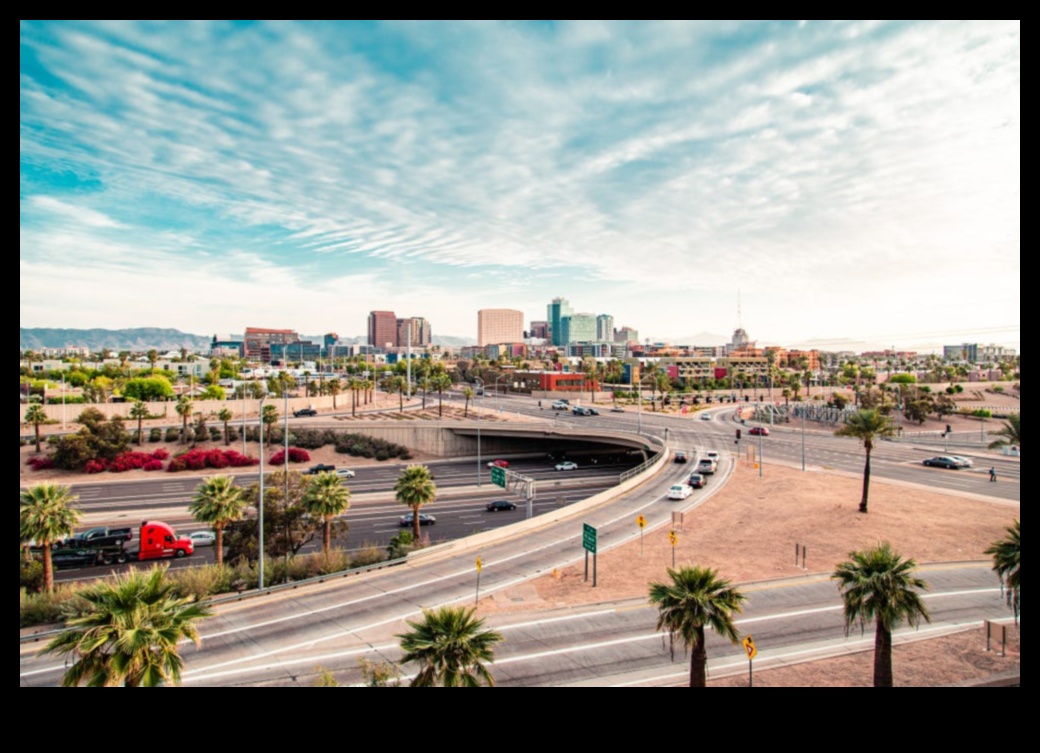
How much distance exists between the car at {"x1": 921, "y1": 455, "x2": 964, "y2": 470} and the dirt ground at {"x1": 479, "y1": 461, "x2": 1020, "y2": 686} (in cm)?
1066

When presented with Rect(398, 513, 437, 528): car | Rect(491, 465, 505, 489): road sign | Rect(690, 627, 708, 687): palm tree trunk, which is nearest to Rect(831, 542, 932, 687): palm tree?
Rect(690, 627, 708, 687): palm tree trunk

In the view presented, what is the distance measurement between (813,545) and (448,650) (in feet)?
82.1

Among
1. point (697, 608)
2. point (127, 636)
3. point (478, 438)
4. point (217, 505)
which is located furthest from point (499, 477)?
point (127, 636)

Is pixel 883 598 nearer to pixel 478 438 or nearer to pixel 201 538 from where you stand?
pixel 201 538

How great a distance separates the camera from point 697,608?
46.0ft

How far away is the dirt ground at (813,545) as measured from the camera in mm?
16406

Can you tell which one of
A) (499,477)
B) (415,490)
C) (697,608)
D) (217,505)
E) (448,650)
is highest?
(448,650)

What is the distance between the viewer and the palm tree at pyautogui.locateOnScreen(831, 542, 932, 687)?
46.0 feet

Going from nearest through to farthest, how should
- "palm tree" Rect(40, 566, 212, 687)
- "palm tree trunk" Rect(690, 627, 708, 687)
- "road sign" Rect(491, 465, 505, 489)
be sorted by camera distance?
1. "palm tree" Rect(40, 566, 212, 687)
2. "palm tree trunk" Rect(690, 627, 708, 687)
3. "road sign" Rect(491, 465, 505, 489)

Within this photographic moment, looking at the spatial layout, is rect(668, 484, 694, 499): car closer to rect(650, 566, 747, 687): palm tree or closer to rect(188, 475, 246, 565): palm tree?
rect(650, 566, 747, 687): palm tree

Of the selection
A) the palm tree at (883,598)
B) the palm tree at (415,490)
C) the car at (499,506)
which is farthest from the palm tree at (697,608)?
the car at (499,506)

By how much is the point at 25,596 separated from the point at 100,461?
119ft
